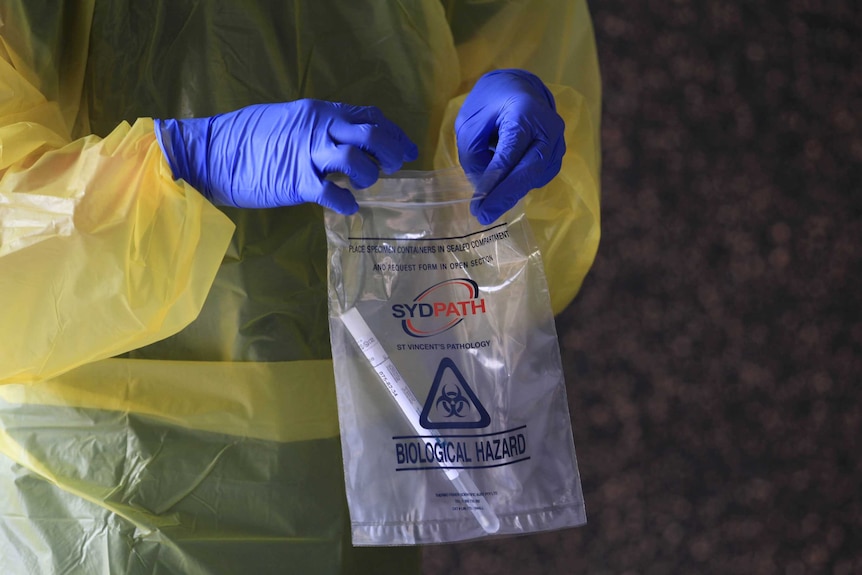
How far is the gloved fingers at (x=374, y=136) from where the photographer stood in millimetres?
555

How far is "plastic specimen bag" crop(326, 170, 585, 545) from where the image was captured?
0.60 metres

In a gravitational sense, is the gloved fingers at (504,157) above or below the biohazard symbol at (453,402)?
above

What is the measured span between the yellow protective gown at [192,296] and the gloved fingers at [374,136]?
0.09 meters

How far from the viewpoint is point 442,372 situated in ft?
1.99

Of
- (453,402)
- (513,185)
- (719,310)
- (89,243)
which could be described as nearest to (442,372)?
(453,402)

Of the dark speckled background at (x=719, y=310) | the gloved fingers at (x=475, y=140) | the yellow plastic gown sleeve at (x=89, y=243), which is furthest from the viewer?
the dark speckled background at (x=719, y=310)

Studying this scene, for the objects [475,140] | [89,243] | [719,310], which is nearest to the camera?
[89,243]

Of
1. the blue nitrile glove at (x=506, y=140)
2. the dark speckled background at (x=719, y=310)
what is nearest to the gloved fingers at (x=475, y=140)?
the blue nitrile glove at (x=506, y=140)

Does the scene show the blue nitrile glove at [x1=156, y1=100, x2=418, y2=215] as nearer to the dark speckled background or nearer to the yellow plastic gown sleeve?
the yellow plastic gown sleeve

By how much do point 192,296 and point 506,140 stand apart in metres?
0.25

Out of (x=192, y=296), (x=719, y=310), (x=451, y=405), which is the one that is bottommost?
(x=719, y=310)

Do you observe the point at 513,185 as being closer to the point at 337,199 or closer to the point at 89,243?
the point at 337,199

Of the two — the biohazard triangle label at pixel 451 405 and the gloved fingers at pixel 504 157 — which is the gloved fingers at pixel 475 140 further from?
the biohazard triangle label at pixel 451 405

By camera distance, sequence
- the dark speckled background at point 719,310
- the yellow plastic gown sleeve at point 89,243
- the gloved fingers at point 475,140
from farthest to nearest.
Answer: the dark speckled background at point 719,310
the gloved fingers at point 475,140
the yellow plastic gown sleeve at point 89,243
